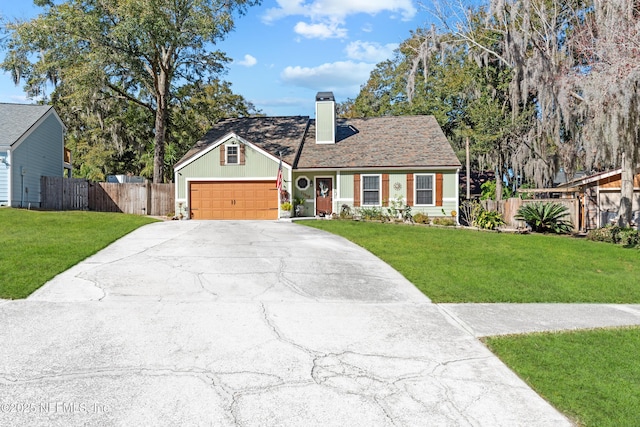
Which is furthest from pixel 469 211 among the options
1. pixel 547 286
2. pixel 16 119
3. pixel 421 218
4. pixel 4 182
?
pixel 16 119

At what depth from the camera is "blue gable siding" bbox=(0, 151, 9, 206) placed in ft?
66.6

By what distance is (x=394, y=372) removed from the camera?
14.8ft

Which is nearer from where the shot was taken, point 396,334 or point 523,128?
point 396,334

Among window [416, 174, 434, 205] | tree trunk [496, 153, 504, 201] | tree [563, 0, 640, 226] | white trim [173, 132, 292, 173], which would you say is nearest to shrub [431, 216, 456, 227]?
window [416, 174, 434, 205]

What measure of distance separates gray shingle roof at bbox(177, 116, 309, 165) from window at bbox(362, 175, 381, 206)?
3.59 m

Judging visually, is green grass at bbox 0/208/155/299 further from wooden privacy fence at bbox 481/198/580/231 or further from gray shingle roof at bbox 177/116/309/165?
wooden privacy fence at bbox 481/198/580/231

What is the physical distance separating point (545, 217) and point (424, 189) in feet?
17.4

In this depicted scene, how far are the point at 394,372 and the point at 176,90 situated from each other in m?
27.1

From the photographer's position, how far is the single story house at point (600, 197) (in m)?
19.6

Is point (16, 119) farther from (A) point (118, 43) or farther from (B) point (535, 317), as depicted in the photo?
(B) point (535, 317)

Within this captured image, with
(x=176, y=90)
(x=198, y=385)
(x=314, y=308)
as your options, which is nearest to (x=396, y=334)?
(x=314, y=308)

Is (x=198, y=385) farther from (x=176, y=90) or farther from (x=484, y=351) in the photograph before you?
(x=176, y=90)

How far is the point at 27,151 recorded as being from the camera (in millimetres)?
21766

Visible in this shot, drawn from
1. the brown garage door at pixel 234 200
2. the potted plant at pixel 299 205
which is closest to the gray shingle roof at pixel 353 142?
the potted plant at pixel 299 205
